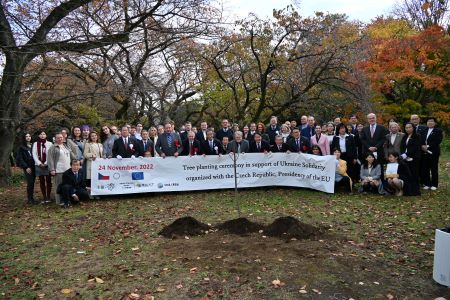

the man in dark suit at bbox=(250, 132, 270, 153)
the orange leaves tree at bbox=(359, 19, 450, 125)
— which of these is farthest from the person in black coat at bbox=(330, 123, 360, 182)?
the orange leaves tree at bbox=(359, 19, 450, 125)

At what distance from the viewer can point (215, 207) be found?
881 centimetres

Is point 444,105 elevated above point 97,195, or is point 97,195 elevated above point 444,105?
point 444,105

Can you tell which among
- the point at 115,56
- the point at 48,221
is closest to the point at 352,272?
the point at 48,221

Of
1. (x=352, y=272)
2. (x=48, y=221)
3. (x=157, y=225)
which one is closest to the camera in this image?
(x=352, y=272)

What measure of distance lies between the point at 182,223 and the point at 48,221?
3.14 m

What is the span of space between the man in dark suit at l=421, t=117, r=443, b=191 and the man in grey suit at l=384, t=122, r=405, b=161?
1.94 feet

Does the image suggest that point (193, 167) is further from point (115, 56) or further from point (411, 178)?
point (115, 56)

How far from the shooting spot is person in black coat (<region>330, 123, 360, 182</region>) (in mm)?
10328

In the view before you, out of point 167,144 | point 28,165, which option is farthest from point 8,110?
point 167,144

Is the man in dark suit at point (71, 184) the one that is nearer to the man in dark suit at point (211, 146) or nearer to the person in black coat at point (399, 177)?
the man in dark suit at point (211, 146)

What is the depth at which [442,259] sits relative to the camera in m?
4.46

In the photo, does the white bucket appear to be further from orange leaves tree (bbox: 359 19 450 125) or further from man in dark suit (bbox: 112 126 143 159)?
orange leaves tree (bbox: 359 19 450 125)

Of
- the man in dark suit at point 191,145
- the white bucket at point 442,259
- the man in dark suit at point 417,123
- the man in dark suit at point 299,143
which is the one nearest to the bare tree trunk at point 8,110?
the man in dark suit at point 191,145

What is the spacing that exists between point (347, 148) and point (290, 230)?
4.85 metres
